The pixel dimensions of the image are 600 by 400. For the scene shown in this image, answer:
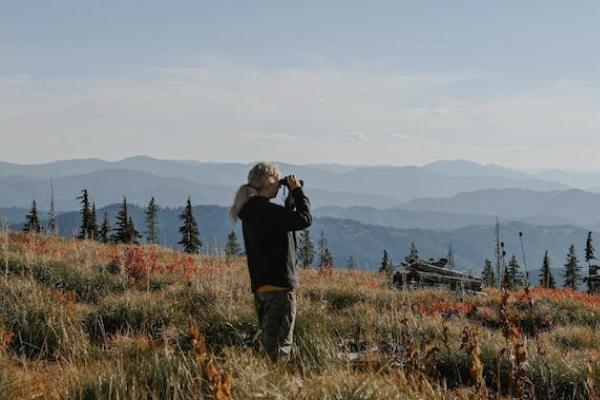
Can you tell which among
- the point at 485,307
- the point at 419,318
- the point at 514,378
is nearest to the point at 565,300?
the point at 485,307

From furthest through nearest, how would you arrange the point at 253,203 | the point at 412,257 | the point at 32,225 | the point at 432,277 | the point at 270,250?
the point at 32,225 → the point at 412,257 → the point at 432,277 → the point at 270,250 → the point at 253,203

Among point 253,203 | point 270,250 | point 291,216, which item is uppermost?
point 253,203

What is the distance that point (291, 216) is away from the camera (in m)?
6.33

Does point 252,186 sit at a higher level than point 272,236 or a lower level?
higher

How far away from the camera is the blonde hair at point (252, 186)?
6508 millimetres

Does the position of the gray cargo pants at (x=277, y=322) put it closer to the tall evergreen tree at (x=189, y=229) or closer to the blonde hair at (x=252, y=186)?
the blonde hair at (x=252, y=186)

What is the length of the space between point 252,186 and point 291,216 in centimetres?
62

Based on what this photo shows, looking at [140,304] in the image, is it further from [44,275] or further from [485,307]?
[485,307]

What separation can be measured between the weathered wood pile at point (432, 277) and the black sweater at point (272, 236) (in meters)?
8.50

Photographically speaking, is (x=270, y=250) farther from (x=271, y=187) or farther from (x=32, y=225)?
(x=32, y=225)

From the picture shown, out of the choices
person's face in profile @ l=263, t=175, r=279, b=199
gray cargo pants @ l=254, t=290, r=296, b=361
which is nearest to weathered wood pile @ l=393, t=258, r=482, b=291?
gray cargo pants @ l=254, t=290, r=296, b=361

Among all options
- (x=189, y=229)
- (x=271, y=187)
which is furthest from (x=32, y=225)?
(x=189, y=229)

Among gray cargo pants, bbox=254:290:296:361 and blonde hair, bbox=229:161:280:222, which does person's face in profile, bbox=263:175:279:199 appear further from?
gray cargo pants, bbox=254:290:296:361

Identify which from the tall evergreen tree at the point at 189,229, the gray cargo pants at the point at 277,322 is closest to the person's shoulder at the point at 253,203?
the gray cargo pants at the point at 277,322
